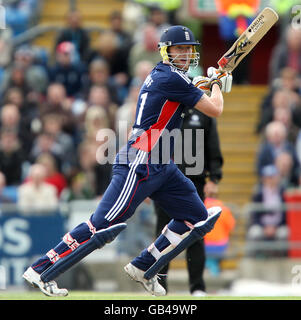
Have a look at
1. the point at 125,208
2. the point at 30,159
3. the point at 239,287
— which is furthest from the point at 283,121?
the point at 125,208

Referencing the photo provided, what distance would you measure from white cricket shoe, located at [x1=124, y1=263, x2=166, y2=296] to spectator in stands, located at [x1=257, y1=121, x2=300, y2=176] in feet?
19.5

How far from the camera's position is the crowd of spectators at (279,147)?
14961 mm

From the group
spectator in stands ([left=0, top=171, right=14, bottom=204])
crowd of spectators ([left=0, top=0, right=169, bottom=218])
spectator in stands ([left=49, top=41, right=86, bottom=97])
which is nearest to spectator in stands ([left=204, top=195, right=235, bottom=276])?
crowd of spectators ([left=0, top=0, right=169, bottom=218])

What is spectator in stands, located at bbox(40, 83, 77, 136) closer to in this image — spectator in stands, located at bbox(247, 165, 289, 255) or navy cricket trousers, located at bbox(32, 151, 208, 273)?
spectator in stands, located at bbox(247, 165, 289, 255)

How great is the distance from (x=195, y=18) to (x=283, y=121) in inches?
122

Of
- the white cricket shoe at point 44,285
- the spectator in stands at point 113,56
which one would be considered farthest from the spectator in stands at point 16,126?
the white cricket shoe at point 44,285

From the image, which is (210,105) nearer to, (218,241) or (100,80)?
(218,241)

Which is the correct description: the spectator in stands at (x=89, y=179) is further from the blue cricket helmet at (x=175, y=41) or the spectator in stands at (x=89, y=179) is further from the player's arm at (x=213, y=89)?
the blue cricket helmet at (x=175, y=41)

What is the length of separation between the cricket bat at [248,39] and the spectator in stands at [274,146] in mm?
5677

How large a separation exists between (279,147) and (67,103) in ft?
11.6

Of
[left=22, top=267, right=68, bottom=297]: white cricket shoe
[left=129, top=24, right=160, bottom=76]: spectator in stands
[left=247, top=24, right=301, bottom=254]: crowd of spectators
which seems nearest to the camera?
[left=22, top=267, right=68, bottom=297]: white cricket shoe

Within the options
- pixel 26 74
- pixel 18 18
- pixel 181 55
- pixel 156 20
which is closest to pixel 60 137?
pixel 26 74

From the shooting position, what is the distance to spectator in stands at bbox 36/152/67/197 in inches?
624

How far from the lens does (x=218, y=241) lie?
14523 mm
